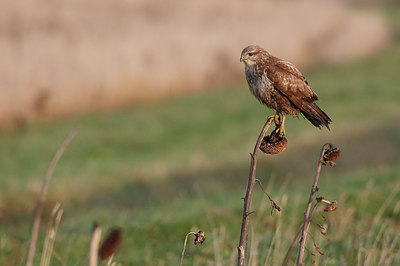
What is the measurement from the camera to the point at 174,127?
721 inches

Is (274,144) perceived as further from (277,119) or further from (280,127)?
(277,119)

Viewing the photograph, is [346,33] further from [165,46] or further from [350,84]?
[165,46]

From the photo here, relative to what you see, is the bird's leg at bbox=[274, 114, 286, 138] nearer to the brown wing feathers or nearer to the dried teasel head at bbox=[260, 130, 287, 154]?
the dried teasel head at bbox=[260, 130, 287, 154]

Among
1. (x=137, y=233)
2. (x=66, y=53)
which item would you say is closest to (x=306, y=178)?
(x=137, y=233)

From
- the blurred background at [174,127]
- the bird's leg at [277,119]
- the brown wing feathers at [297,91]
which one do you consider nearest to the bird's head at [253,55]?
the brown wing feathers at [297,91]

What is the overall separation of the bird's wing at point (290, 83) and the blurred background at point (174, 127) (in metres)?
2.58

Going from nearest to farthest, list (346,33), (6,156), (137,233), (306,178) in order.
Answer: (137,233)
(306,178)
(6,156)
(346,33)

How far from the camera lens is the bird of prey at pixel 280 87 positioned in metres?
3.83

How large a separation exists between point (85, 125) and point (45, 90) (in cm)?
152

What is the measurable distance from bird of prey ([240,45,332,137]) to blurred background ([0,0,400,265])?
8.22 ft

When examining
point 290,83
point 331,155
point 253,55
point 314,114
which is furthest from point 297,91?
point 331,155

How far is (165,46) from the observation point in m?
21.7

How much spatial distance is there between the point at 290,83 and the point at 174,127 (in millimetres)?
14491

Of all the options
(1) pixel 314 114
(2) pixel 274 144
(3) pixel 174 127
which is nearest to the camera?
(2) pixel 274 144
